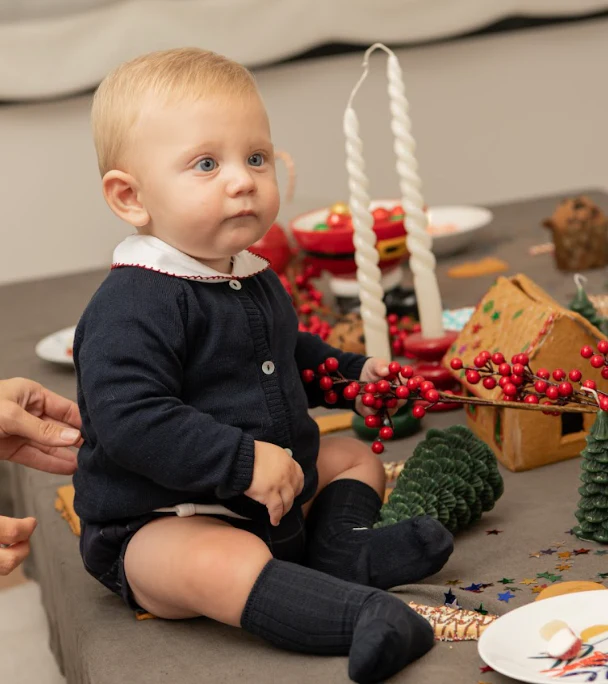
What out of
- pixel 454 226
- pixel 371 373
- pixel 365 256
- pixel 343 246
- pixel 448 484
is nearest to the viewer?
pixel 448 484

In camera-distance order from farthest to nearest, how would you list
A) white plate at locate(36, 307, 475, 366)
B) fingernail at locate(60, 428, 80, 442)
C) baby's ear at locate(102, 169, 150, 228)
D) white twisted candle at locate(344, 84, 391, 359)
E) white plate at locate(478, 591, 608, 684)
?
white plate at locate(36, 307, 475, 366) → white twisted candle at locate(344, 84, 391, 359) → fingernail at locate(60, 428, 80, 442) → baby's ear at locate(102, 169, 150, 228) → white plate at locate(478, 591, 608, 684)

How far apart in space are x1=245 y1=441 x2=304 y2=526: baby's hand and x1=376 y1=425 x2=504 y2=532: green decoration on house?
122 millimetres

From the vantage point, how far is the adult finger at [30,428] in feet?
3.51

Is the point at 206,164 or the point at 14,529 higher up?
the point at 206,164

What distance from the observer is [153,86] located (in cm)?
93

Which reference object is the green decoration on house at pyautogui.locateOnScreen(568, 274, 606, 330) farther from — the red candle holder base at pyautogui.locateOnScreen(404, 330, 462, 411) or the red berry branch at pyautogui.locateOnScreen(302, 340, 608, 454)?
the red berry branch at pyautogui.locateOnScreen(302, 340, 608, 454)

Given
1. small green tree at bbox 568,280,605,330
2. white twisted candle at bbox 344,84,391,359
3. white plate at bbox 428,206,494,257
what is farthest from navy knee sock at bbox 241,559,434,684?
white plate at bbox 428,206,494,257

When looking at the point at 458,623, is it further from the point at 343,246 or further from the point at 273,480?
the point at 343,246

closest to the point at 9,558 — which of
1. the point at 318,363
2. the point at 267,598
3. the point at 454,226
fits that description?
the point at 267,598

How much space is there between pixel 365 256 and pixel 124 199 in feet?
1.38

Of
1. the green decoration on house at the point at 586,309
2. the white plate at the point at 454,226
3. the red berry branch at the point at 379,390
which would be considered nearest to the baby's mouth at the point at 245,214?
the red berry branch at the point at 379,390

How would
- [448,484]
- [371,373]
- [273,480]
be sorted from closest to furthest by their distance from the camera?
1. [273,480]
2. [448,484]
3. [371,373]

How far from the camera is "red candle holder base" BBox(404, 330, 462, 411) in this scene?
4.40ft

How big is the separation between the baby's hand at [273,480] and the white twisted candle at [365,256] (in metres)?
0.42
